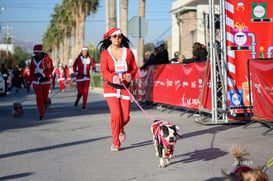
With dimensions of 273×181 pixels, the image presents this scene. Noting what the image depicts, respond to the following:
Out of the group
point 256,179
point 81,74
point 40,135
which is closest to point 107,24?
point 81,74

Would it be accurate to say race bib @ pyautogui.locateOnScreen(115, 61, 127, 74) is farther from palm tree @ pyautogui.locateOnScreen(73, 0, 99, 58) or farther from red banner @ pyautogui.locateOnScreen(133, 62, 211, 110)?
palm tree @ pyautogui.locateOnScreen(73, 0, 99, 58)

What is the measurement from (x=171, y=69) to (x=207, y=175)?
922 centimetres

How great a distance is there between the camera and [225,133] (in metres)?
10.7

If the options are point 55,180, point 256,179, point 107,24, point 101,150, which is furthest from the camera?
point 107,24

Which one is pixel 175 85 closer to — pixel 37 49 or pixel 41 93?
pixel 41 93

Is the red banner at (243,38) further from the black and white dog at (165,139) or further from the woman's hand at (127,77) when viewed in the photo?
the black and white dog at (165,139)

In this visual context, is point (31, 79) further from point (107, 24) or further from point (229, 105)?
point (107, 24)

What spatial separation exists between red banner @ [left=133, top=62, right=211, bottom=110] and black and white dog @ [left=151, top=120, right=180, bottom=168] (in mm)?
6004

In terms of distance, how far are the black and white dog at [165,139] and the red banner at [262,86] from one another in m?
3.69

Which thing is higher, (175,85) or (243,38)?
(243,38)

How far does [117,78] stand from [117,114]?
23.6 inches

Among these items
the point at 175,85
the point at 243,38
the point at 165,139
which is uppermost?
the point at 243,38

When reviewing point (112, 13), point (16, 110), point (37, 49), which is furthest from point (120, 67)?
point (112, 13)

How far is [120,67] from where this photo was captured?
8.65 m
